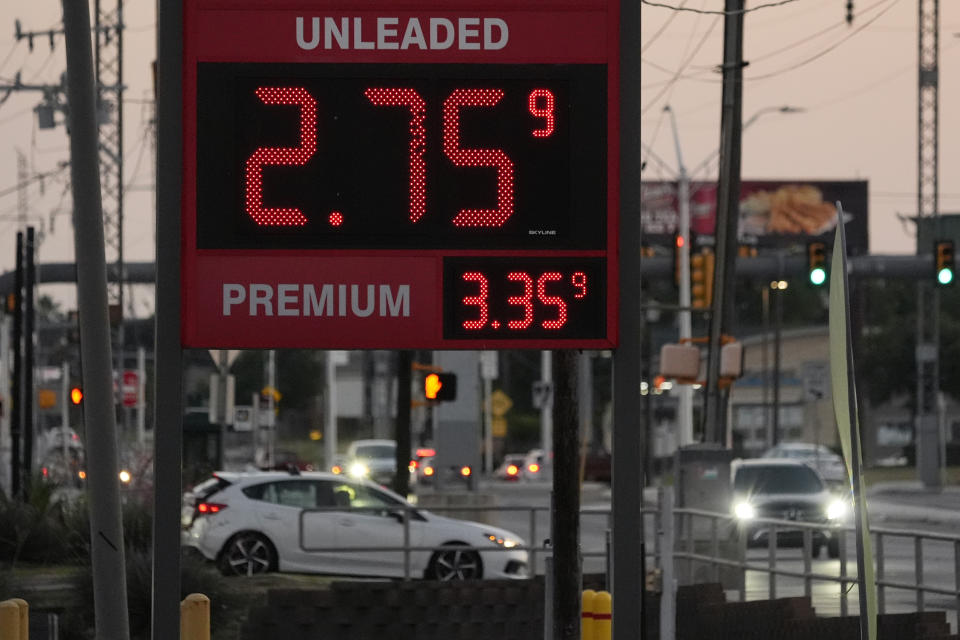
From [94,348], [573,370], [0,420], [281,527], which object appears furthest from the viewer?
[0,420]

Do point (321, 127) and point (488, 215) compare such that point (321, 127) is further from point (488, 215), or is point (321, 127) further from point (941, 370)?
point (941, 370)

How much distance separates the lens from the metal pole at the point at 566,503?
14.1 m

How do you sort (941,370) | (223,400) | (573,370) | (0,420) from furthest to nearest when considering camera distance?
(941,370), (0,420), (223,400), (573,370)

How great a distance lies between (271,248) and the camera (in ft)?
28.8

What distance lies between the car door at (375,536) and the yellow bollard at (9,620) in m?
11.3

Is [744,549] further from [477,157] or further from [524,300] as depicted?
[477,157]

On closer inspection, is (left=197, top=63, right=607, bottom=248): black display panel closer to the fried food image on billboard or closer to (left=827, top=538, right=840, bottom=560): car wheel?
(left=827, top=538, right=840, bottom=560): car wheel

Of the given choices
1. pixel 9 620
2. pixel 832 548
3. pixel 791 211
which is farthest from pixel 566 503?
pixel 791 211

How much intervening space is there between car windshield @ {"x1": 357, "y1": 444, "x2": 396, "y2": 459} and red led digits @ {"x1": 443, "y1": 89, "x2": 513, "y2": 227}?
52924 millimetres

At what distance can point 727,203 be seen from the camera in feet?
76.7

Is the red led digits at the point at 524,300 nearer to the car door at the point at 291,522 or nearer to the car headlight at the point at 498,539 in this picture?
the car door at the point at 291,522

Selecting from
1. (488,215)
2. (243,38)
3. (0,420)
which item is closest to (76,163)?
(243,38)

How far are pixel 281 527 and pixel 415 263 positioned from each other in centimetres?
1343

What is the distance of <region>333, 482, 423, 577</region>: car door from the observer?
2120 centimetres
